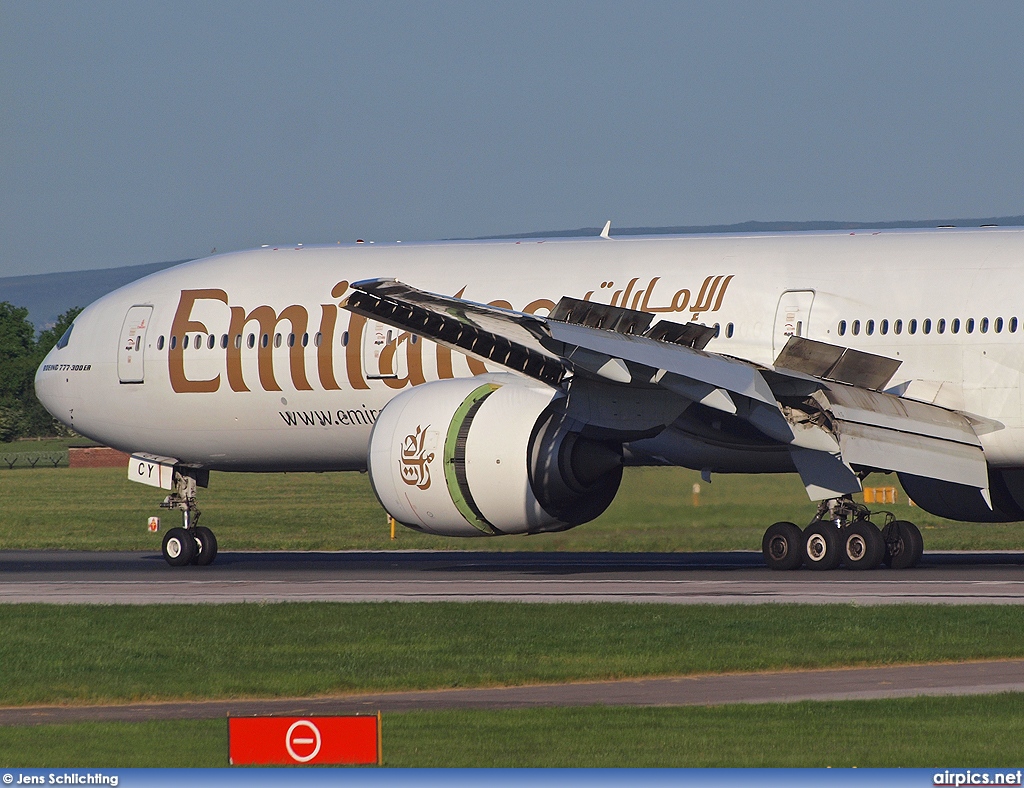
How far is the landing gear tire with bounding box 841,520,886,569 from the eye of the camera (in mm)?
24875

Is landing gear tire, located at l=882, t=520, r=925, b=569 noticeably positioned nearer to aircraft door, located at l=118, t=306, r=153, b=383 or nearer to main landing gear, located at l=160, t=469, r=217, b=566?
main landing gear, located at l=160, t=469, r=217, b=566

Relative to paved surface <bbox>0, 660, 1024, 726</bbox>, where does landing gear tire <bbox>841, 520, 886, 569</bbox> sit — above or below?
above

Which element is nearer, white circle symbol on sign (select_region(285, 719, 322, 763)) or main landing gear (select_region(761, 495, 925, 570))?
white circle symbol on sign (select_region(285, 719, 322, 763))

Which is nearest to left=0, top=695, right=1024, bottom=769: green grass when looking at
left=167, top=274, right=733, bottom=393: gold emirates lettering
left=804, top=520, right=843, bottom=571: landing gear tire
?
left=804, top=520, right=843, bottom=571: landing gear tire

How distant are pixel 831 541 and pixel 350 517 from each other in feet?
74.0

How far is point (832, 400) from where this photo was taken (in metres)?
23.9

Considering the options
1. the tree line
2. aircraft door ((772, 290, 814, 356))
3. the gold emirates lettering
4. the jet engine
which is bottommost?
the jet engine

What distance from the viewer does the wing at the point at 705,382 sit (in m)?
22.5

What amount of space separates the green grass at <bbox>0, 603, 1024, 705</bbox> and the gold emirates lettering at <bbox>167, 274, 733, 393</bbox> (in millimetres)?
7587

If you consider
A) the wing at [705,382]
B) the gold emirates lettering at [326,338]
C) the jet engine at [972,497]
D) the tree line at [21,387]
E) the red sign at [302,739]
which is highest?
the tree line at [21,387]

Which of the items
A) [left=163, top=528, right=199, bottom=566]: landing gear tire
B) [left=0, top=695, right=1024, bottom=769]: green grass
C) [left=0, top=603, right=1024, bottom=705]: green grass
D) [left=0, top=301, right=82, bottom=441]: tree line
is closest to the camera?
[left=0, top=695, right=1024, bottom=769]: green grass

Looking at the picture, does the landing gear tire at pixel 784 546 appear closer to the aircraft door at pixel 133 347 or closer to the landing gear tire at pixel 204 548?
the landing gear tire at pixel 204 548

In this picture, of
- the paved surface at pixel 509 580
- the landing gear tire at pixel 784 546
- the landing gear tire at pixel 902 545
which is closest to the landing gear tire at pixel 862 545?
the paved surface at pixel 509 580

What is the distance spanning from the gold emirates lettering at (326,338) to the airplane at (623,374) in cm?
4
